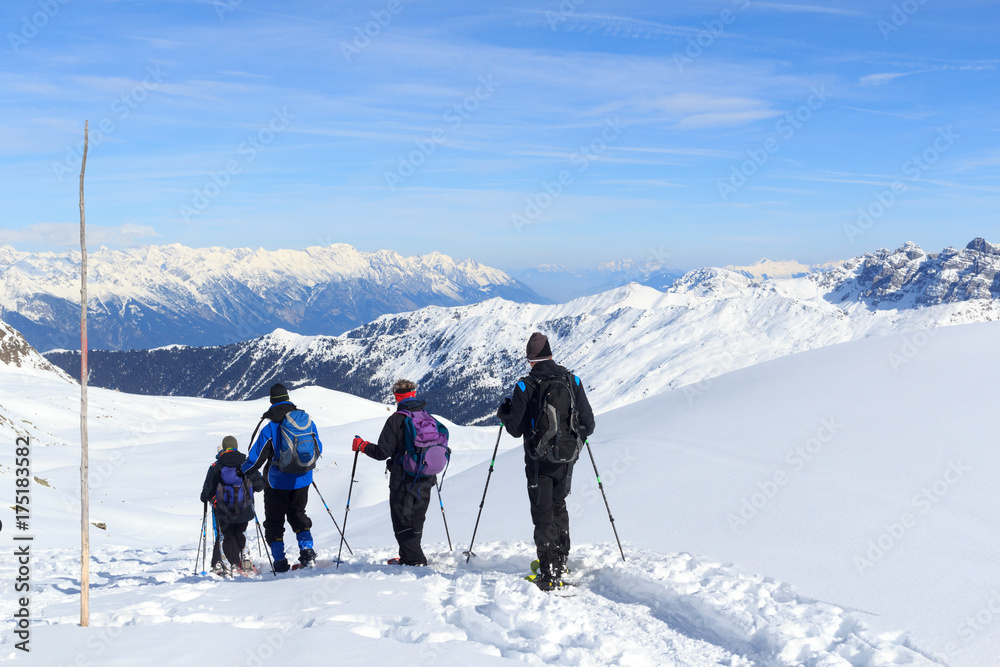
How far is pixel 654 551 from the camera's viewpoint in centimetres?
917

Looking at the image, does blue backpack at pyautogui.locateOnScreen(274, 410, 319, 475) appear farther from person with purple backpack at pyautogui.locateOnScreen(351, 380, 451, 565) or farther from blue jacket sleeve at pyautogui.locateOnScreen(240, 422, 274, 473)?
person with purple backpack at pyautogui.locateOnScreen(351, 380, 451, 565)

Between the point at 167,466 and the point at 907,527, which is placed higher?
the point at 907,527

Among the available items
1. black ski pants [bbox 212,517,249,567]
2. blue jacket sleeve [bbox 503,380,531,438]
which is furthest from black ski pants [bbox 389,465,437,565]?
black ski pants [bbox 212,517,249,567]

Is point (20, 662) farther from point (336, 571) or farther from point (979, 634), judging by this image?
point (979, 634)

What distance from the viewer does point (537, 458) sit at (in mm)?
8203

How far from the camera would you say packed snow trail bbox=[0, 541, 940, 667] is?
6012 millimetres

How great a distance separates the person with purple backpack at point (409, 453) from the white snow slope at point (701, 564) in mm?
914

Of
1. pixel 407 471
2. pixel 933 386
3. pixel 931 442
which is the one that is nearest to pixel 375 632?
pixel 407 471

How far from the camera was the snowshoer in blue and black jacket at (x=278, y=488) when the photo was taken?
9.97m

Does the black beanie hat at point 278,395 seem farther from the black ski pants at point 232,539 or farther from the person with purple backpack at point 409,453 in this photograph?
the black ski pants at point 232,539

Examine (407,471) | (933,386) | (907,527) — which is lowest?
(907,527)

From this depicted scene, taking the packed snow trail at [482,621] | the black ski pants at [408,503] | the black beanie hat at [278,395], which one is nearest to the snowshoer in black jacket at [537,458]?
the packed snow trail at [482,621]

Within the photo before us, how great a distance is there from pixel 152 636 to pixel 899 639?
297 inches

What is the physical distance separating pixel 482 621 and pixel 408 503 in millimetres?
2708
